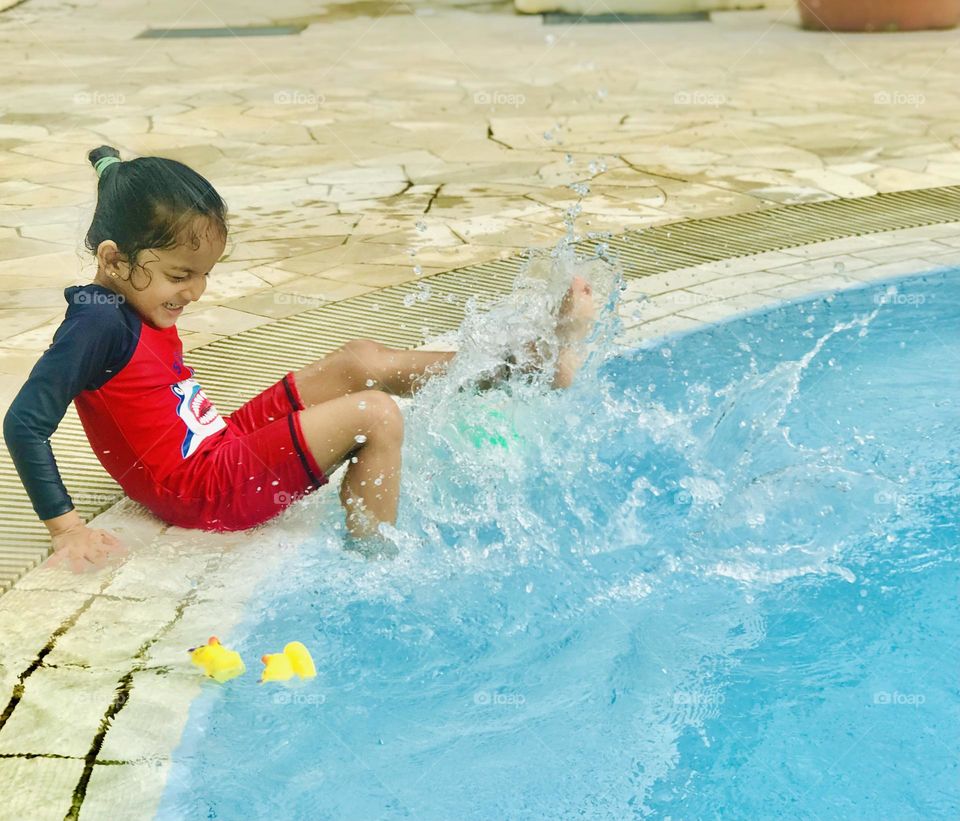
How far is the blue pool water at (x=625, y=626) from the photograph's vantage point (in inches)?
86.9

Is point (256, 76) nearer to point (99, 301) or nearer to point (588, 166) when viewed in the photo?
point (588, 166)

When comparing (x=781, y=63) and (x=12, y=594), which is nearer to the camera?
(x=12, y=594)

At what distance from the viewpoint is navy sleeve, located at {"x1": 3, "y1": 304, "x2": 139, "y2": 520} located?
7.65 feet

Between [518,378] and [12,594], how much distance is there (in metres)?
1.26

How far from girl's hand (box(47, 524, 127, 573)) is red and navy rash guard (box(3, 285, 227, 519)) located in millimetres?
52

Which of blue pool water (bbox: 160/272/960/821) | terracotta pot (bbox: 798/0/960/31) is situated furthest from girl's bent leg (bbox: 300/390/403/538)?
terracotta pot (bbox: 798/0/960/31)

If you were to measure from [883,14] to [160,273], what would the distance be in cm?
918

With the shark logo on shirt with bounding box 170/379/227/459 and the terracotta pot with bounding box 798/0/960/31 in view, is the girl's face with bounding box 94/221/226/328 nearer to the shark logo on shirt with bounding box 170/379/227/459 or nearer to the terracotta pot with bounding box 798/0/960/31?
the shark logo on shirt with bounding box 170/379/227/459

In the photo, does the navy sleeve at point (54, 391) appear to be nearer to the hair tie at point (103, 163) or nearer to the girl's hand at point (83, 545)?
the girl's hand at point (83, 545)

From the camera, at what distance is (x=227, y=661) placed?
2258 millimetres

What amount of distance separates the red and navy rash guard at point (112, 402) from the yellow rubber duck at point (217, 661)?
1.41 ft

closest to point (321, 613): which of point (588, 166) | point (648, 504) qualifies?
point (648, 504)

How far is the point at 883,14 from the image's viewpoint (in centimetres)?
1011

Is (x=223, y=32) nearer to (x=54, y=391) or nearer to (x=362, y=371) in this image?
(x=362, y=371)
